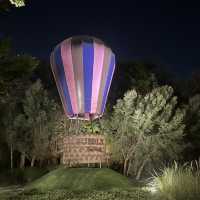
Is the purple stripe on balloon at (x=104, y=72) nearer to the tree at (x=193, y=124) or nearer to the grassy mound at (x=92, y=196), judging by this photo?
the grassy mound at (x=92, y=196)

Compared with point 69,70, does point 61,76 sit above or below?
below

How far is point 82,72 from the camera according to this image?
16266 millimetres

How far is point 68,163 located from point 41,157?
29.0 feet

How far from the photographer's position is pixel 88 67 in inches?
642

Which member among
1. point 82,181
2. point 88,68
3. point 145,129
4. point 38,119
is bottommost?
point 82,181

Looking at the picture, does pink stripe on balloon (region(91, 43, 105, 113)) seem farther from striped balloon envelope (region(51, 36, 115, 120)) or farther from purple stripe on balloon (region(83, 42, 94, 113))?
purple stripe on balloon (region(83, 42, 94, 113))

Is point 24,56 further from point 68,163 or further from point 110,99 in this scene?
point 110,99

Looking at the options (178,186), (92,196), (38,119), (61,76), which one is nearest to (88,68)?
(61,76)

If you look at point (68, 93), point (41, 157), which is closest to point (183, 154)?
point (41, 157)

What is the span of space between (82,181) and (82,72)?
14.3 ft

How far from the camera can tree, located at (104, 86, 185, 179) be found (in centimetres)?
2075

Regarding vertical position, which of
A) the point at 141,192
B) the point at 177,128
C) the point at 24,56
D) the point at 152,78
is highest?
the point at 152,78

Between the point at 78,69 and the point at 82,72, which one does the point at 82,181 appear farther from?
the point at 78,69

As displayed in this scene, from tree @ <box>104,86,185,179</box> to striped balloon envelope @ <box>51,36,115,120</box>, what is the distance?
4449 millimetres
